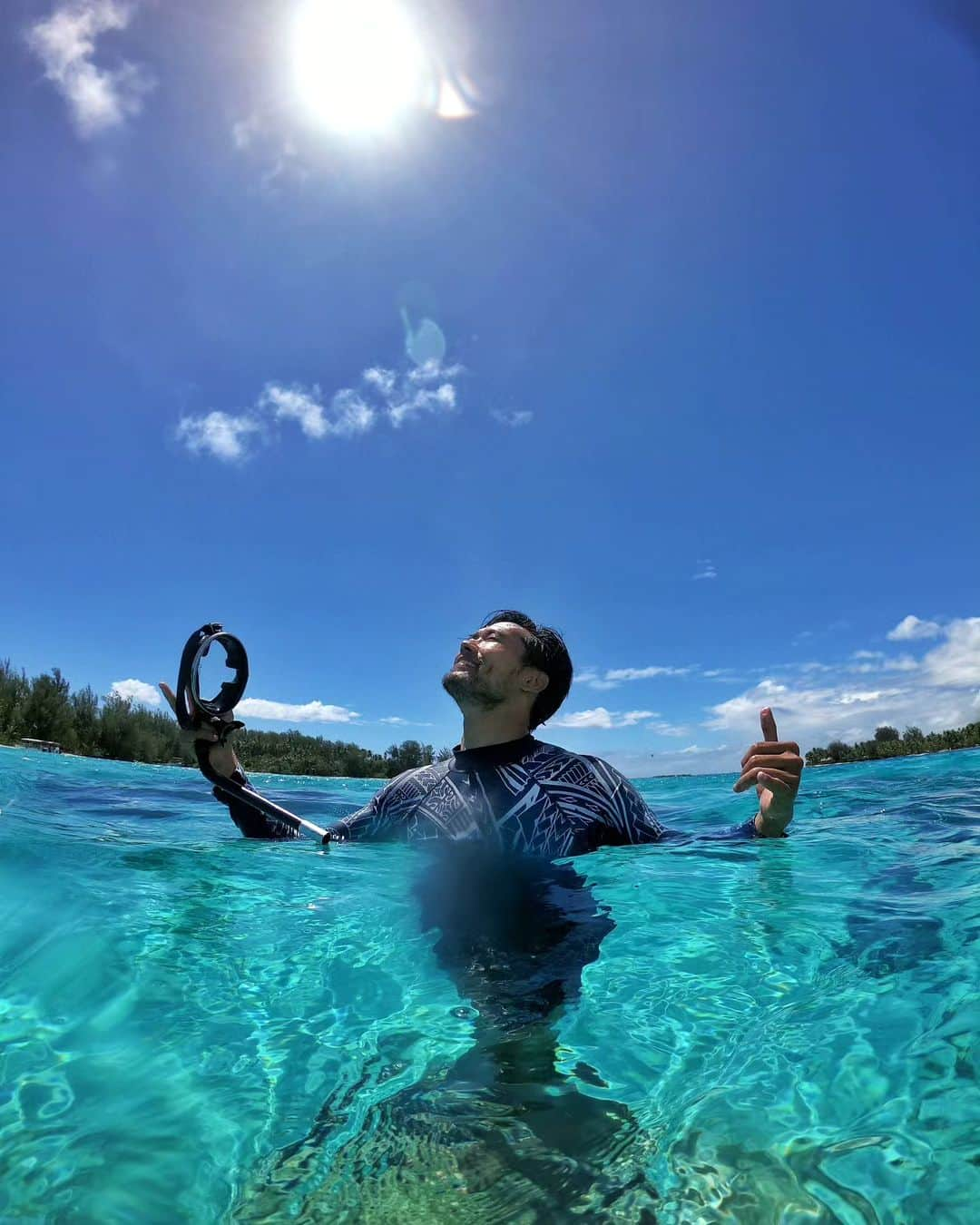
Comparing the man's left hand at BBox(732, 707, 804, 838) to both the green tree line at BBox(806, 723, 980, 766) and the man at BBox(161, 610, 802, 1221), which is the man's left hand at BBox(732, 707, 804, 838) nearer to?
the man at BBox(161, 610, 802, 1221)

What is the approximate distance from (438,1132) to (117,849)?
3481 millimetres

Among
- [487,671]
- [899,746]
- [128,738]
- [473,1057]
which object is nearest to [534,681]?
[487,671]

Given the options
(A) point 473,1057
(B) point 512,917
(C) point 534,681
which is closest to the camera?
(A) point 473,1057

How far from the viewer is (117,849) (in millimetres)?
4086

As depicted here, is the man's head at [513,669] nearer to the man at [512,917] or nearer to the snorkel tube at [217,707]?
the man at [512,917]

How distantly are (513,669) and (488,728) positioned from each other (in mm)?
416

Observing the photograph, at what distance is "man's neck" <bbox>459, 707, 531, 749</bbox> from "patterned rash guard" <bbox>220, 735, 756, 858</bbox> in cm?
9

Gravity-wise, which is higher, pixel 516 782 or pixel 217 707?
pixel 217 707

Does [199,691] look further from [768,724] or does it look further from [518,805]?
[768,724]

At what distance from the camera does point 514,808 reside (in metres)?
3.69

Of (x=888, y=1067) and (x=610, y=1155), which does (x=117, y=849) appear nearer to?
(x=610, y=1155)

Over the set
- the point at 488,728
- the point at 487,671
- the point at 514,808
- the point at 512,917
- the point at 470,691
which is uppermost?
the point at 487,671

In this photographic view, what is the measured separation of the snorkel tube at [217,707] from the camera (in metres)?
3.86

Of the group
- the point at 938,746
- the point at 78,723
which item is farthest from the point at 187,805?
the point at 938,746
